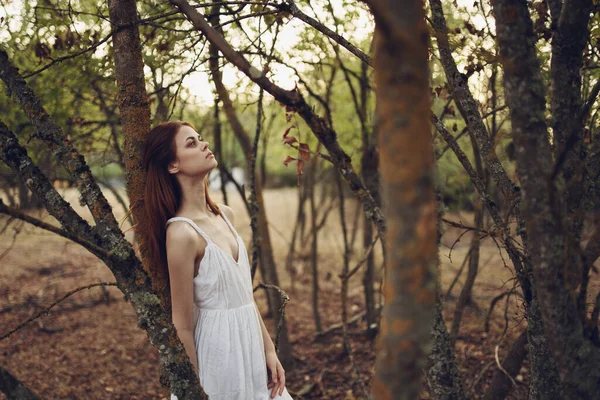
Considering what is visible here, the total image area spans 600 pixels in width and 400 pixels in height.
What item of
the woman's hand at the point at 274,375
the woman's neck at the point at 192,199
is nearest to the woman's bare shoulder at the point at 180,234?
the woman's neck at the point at 192,199

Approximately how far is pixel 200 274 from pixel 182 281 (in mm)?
118

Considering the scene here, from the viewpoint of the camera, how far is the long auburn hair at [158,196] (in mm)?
2262

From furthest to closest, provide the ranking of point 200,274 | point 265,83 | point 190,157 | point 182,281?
point 190,157 < point 200,274 < point 182,281 < point 265,83

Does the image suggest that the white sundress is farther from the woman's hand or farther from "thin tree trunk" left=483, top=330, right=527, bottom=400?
"thin tree trunk" left=483, top=330, right=527, bottom=400

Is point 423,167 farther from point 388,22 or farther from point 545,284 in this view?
point 545,284

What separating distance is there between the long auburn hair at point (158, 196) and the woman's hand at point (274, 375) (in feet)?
2.13

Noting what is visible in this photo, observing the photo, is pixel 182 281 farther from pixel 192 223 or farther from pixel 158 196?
pixel 158 196

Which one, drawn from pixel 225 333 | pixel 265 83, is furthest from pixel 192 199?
pixel 265 83

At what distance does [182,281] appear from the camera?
2.16 meters

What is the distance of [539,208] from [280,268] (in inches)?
346

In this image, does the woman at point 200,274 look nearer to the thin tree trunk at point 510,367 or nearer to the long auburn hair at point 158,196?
the long auburn hair at point 158,196

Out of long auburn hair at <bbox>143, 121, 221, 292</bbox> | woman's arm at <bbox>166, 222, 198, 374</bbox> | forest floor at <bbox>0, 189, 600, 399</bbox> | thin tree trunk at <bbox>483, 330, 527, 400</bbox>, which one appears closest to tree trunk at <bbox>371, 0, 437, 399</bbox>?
woman's arm at <bbox>166, 222, 198, 374</bbox>

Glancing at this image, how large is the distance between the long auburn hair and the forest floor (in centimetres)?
136

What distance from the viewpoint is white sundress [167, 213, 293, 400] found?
7.48ft
